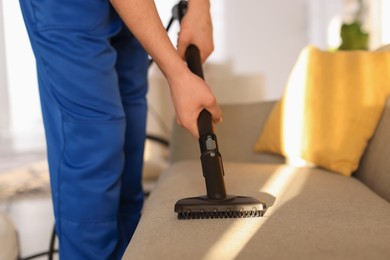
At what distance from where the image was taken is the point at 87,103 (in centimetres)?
135

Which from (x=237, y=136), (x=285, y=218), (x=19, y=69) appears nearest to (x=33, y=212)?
(x=237, y=136)

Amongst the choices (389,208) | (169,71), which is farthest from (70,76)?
(389,208)

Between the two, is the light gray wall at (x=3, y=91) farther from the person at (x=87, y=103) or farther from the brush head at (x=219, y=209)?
the brush head at (x=219, y=209)

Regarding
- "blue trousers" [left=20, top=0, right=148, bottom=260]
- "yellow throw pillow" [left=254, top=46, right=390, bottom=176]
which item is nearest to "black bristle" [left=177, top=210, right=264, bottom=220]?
"blue trousers" [left=20, top=0, right=148, bottom=260]

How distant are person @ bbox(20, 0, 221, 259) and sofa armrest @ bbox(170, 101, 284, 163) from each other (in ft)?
2.24

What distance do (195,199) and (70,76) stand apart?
1.34ft

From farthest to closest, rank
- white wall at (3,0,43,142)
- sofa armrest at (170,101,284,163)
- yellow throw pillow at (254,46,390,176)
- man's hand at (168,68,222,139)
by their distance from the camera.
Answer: white wall at (3,0,43,142) → sofa armrest at (170,101,284,163) → yellow throw pillow at (254,46,390,176) → man's hand at (168,68,222,139)

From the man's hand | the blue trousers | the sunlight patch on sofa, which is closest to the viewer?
the sunlight patch on sofa

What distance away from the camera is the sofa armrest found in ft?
6.78

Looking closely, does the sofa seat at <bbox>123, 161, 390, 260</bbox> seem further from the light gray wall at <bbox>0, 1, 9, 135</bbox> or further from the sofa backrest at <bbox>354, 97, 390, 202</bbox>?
the light gray wall at <bbox>0, 1, 9, 135</bbox>

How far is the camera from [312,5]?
5227 millimetres

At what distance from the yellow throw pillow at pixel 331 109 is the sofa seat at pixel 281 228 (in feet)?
0.88

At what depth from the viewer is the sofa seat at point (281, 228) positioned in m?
0.89

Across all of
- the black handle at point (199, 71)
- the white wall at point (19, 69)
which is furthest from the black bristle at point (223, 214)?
the white wall at point (19, 69)
